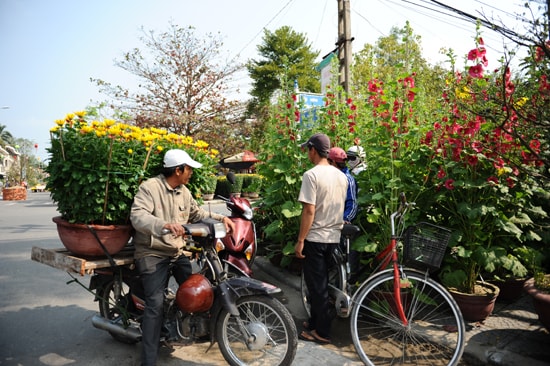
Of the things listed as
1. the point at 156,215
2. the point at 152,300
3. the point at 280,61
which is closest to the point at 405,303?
the point at 152,300

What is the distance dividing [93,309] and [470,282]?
4.35 m

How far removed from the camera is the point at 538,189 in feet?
13.5

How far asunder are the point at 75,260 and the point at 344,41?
975 cm

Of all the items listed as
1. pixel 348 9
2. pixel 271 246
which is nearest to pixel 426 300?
pixel 271 246

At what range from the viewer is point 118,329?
3.54 m

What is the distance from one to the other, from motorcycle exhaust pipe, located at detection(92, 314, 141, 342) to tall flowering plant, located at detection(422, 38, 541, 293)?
307 cm

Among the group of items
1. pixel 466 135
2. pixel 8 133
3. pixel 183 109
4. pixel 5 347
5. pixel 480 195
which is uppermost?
pixel 8 133

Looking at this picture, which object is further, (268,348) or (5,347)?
(5,347)

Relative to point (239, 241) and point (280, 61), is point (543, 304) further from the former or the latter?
point (280, 61)

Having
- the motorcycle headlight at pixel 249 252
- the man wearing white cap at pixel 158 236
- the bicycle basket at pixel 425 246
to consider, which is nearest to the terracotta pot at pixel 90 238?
the man wearing white cap at pixel 158 236

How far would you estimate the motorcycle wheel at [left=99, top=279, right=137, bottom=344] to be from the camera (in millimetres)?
3590

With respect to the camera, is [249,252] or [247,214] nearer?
[249,252]

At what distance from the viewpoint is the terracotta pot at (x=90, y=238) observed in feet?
10.9

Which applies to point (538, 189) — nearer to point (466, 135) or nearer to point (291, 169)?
point (466, 135)
